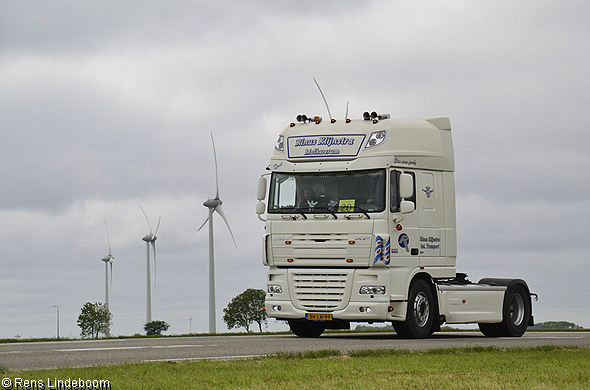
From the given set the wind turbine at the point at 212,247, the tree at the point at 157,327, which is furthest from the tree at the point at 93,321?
the wind turbine at the point at 212,247

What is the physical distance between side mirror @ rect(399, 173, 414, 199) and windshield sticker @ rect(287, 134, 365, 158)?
48.2 inches

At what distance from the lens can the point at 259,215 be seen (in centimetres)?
1767

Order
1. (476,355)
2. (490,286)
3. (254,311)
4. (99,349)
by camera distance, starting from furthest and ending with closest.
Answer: (254,311) < (490,286) < (99,349) < (476,355)

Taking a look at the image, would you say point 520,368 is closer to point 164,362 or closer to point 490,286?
point 164,362

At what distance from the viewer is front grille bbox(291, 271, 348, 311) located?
55.0 ft

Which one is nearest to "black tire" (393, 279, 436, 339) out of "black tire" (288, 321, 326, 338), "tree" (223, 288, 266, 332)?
"black tire" (288, 321, 326, 338)

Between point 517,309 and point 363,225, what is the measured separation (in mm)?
6539

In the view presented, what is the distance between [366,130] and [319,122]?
1.33m

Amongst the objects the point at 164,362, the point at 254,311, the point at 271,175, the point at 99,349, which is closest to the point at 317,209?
the point at 271,175

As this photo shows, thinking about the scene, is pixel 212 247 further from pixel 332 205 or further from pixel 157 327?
pixel 157 327

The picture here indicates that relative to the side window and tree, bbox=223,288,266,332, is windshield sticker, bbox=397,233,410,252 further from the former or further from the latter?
tree, bbox=223,288,266,332

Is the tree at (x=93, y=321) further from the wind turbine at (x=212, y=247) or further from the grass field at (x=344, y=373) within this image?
the grass field at (x=344, y=373)

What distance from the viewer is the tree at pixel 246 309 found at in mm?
67312

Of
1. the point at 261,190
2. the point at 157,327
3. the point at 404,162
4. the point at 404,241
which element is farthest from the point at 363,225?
the point at 157,327
